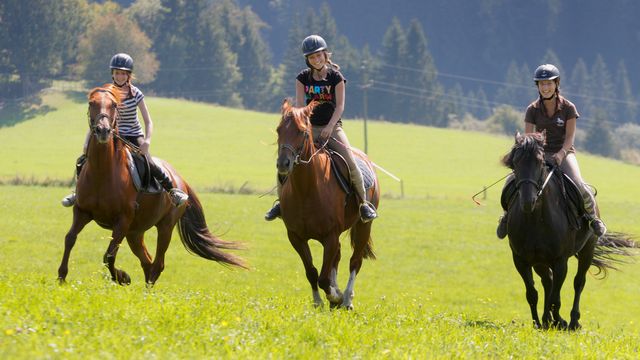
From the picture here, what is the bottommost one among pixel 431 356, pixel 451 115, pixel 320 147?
pixel 451 115

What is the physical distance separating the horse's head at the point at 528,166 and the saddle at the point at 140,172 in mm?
5316

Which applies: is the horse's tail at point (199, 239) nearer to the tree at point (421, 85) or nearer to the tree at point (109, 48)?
the tree at point (109, 48)

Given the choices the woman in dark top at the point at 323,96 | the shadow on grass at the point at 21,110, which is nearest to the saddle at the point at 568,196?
the woman in dark top at the point at 323,96

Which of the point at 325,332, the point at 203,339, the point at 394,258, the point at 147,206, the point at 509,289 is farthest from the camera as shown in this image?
the point at 394,258

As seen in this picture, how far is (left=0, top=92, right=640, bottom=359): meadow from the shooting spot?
9.02 metres

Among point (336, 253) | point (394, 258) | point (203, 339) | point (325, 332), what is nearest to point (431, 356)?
point (325, 332)

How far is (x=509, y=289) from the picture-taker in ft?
99.0

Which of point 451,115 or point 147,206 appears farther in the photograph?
point 451,115

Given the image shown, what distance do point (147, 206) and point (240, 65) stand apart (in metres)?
137

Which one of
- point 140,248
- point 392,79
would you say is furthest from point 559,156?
point 392,79

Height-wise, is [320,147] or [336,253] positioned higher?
[320,147]

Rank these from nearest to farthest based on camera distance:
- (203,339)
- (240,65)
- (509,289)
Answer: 1. (203,339)
2. (509,289)
3. (240,65)

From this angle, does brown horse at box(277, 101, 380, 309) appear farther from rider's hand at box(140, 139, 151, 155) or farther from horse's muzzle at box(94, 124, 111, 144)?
rider's hand at box(140, 139, 151, 155)

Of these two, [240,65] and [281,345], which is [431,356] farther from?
[240,65]
